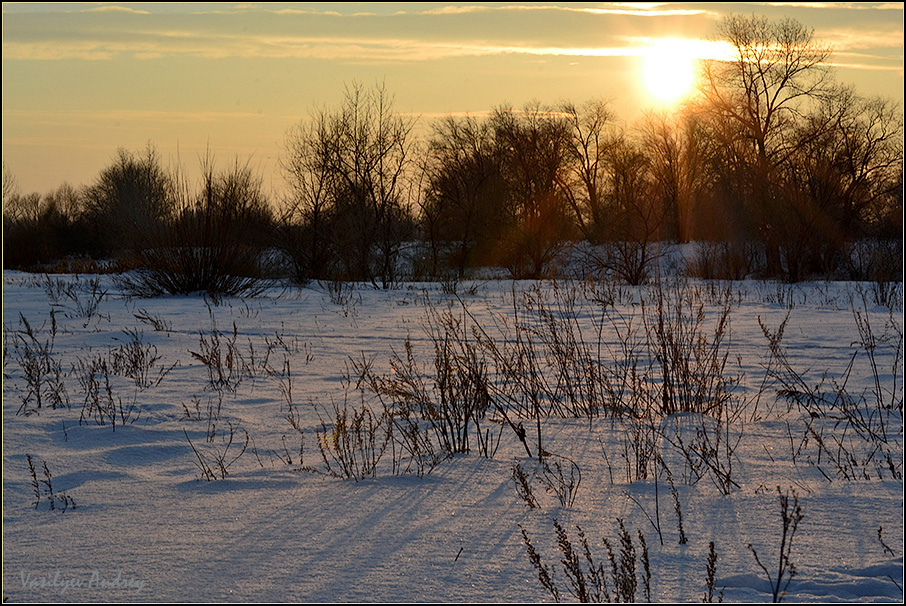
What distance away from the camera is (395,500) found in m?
3.28

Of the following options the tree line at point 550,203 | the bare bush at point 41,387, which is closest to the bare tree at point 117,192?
the tree line at point 550,203

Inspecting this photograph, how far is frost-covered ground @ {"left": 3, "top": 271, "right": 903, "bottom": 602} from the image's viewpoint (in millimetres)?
2447

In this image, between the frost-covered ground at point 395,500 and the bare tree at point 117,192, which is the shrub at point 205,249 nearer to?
the frost-covered ground at point 395,500

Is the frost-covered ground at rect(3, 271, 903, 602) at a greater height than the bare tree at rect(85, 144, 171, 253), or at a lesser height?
A: lesser

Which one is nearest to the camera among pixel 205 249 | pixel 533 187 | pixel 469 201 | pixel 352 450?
pixel 352 450

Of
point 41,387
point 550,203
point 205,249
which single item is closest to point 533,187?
point 550,203

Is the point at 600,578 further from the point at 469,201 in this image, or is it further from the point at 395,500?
the point at 469,201

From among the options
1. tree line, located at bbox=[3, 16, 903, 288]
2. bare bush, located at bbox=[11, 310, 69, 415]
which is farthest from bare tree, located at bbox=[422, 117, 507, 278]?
bare bush, located at bbox=[11, 310, 69, 415]

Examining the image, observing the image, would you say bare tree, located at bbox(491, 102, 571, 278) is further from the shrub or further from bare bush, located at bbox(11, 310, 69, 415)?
bare bush, located at bbox(11, 310, 69, 415)

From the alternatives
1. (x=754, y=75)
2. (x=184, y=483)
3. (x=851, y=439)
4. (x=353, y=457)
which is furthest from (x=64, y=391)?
(x=754, y=75)

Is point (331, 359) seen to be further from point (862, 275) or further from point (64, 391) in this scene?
point (862, 275)

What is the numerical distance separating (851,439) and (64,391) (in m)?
5.18

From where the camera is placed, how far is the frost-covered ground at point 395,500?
2447mm

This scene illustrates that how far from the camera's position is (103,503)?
3244mm
